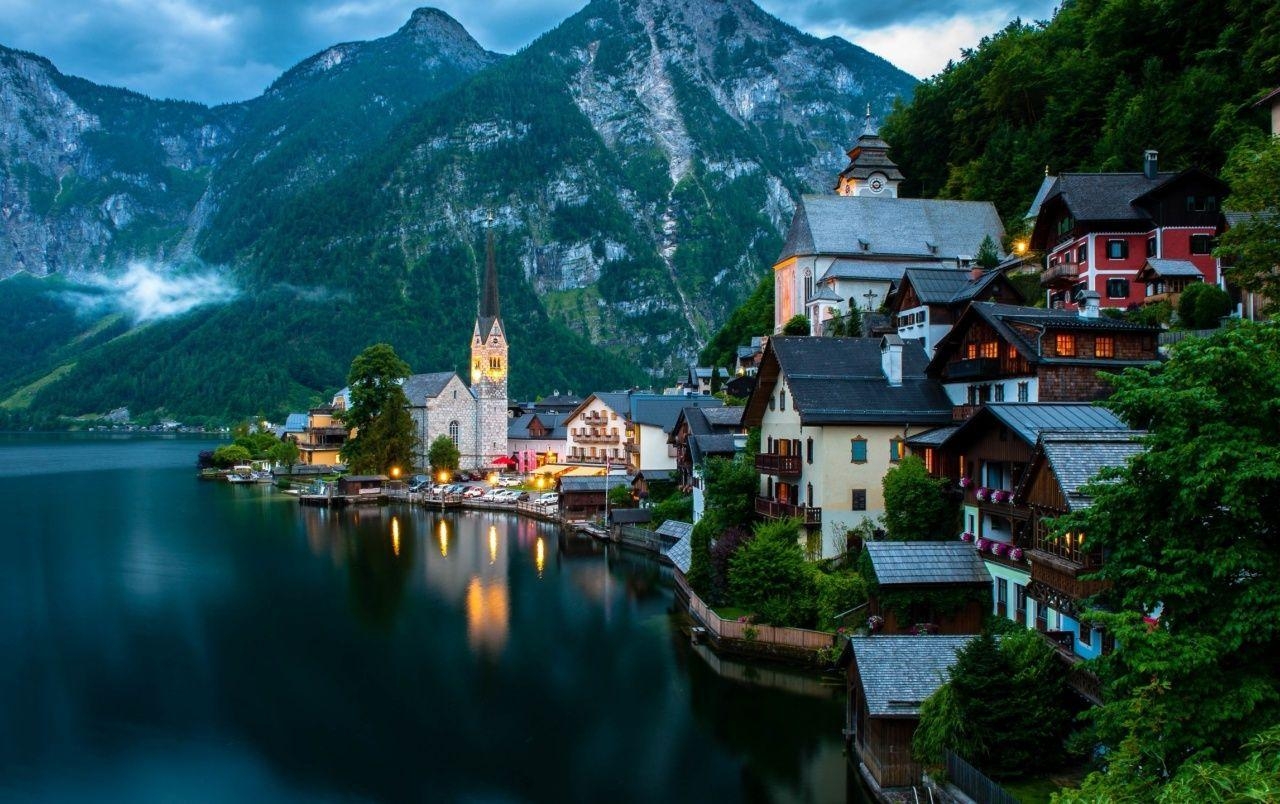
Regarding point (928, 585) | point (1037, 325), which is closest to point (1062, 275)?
point (1037, 325)

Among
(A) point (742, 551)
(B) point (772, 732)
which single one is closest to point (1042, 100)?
(A) point (742, 551)

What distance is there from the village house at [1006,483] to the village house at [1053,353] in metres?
3.27

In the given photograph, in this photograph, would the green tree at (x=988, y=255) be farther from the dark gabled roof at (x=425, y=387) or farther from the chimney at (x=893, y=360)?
the dark gabled roof at (x=425, y=387)

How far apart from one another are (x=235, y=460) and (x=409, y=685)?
314 feet

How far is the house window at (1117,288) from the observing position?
42625 millimetres

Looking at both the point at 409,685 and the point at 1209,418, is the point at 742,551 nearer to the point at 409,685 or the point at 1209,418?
the point at 409,685

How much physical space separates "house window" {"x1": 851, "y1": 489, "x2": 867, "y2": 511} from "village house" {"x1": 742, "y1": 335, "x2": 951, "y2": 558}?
0.13 ft

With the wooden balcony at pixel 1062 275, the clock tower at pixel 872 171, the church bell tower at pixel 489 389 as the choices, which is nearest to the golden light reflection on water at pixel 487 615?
the wooden balcony at pixel 1062 275

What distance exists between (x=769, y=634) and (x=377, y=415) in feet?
232

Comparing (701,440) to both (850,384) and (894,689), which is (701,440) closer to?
(850,384)

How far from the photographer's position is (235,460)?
116312 mm

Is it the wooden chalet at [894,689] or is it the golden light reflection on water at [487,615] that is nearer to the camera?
the wooden chalet at [894,689]

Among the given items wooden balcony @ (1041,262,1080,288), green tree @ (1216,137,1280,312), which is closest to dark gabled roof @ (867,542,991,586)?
green tree @ (1216,137,1280,312)

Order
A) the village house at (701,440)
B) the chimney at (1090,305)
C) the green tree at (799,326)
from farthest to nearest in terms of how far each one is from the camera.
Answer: the green tree at (799,326), the village house at (701,440), the chimney at (1090,305)
